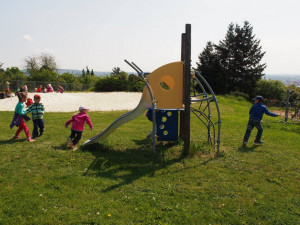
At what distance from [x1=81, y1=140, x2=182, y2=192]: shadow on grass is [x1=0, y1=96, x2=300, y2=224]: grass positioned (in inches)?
0.8

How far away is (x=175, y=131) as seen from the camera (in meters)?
7.52

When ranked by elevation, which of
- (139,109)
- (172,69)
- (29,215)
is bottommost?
(29,215)

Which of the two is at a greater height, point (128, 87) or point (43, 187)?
point (128, 87)

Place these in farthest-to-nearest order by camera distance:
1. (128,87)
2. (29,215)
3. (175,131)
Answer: (128,87), (175,131), (29,215)

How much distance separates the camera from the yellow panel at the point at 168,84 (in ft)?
23.2

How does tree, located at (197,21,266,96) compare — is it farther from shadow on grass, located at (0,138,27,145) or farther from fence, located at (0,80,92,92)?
shadow on grass, located at (0,138,27,145)

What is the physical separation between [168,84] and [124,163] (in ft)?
8.16

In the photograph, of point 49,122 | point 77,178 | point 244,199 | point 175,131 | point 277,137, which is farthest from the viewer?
point 49,122

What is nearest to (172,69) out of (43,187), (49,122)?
(43,187)

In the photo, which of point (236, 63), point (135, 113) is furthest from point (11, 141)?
point (236, 63)

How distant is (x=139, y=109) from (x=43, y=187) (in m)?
3.21

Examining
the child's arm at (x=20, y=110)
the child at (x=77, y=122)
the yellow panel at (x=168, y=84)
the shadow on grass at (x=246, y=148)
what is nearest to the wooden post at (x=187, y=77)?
the yellow panel at (x=168, y=84)

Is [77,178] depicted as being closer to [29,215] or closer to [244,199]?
[29,215]

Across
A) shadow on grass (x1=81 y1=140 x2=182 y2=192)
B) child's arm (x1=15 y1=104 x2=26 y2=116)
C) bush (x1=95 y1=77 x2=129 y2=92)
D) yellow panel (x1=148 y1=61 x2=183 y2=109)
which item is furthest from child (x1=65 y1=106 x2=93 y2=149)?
bush (x1=95 y1=77 x2=129 y2=92)
